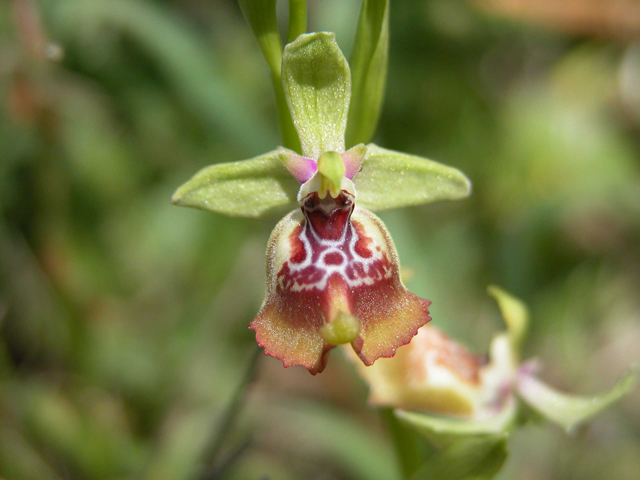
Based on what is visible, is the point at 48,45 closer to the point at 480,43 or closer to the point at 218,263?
the point at 218,263

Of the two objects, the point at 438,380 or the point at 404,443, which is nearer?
the point at 438,380

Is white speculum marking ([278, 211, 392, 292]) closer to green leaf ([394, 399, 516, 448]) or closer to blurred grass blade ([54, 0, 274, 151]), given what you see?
A: green leaf ([394, 399, 516, 448])

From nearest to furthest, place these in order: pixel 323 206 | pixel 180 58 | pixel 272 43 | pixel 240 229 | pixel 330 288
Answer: pixel 330 288 → pixel 323 206 → pixel 272 43 → pixel 180 58 → pixel 240 229

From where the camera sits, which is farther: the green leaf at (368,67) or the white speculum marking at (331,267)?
the green leaf at (368,67)

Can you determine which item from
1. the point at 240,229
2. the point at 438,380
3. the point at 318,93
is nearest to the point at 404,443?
the point at 438,380

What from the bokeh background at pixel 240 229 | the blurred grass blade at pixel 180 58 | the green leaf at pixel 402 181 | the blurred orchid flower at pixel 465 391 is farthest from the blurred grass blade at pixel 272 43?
the blurred grass blade at pixel 180 58

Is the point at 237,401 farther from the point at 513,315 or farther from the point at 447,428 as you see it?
the point at 513,315

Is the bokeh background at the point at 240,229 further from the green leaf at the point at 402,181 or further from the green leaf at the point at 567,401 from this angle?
the green leaf at the point at 402,181
